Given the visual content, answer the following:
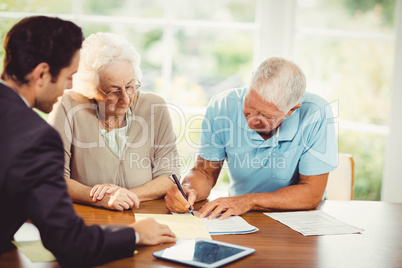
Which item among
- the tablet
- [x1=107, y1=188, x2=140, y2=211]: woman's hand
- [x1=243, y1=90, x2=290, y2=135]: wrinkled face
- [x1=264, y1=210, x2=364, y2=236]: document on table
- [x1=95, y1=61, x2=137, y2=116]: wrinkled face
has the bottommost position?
[x1=264, y1=210, x2=364, y2=236]: document on table

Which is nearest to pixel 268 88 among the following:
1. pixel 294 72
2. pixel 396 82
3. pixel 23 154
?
pixel 294 72

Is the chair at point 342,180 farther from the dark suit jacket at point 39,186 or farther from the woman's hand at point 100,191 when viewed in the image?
the dark suit jacket at point 39,186

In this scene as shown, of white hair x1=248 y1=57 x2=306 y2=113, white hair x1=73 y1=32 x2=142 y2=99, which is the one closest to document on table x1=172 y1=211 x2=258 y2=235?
white hair x1=248 y1=57 x2=306 y2=113

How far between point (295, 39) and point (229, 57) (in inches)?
78.2

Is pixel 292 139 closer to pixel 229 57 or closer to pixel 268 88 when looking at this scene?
pixel 268 88

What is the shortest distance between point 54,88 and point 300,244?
96 centimetres

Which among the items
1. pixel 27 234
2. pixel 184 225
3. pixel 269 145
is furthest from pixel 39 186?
pixel 269 145

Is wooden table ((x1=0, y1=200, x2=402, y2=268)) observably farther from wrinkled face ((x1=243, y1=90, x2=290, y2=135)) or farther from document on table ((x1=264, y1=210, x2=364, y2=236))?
wrinkled face ((x1=243, y1=90, x2=290, y2=135))

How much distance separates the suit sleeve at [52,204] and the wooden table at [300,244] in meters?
0.10

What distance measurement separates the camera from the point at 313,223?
1.75m

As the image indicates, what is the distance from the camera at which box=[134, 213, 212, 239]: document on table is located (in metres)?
1.52

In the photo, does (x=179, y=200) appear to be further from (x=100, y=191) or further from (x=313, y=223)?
(x=313, y=223)

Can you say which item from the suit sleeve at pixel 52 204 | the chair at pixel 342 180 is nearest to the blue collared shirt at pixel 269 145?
the chair at pixel 342 180

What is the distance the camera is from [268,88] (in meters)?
1.92
